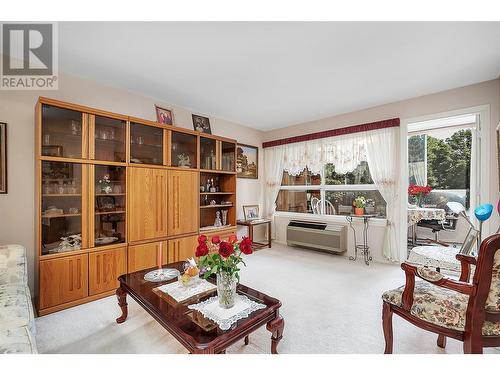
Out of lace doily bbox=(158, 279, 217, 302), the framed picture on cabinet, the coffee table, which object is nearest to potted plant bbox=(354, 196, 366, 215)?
the coffee table

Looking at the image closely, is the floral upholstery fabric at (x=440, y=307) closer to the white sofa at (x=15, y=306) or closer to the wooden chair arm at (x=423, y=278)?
the wooden chair arm at (x=423, y=278)

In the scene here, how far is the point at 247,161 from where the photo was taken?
5.02 meters

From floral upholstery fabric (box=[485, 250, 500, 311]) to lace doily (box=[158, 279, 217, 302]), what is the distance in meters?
1.71

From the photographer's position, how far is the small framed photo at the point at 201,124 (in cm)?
397

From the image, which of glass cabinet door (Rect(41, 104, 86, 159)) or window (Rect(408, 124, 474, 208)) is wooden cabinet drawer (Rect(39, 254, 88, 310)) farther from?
window (Rect(408, 124, 474, 208))

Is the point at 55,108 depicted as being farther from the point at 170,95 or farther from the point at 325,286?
the point at 325,286

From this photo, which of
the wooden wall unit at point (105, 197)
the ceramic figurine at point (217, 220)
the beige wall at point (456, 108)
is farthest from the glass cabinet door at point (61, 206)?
the beige wall at point (456, 108)

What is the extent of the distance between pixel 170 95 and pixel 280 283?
2999 mm

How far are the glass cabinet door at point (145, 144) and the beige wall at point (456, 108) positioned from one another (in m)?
3.10

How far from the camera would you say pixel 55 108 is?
2.31 metres

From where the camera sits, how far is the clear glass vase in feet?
4.84

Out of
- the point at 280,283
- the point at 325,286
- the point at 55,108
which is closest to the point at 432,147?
the point at 325,286

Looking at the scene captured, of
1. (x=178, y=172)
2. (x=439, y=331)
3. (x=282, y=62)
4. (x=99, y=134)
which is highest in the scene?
(x=282, y=62)

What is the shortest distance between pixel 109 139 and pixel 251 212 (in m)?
3.00
